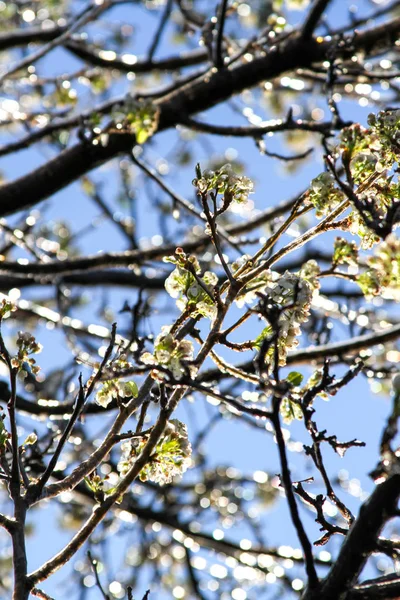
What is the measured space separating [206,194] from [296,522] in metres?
0.87

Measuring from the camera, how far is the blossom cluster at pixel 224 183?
5.60 feet

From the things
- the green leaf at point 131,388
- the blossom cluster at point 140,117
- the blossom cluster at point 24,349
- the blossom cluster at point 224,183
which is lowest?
the green leaf at point 131,388

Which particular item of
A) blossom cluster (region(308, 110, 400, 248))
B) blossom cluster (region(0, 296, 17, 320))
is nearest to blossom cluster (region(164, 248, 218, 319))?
blossom cluster (region(308, 110, 400, 248))

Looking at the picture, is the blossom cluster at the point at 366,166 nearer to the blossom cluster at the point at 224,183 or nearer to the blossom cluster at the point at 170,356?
the blossom cluster at the point at 224,183

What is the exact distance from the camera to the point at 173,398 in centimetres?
151

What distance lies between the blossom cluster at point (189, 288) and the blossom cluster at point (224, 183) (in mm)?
192

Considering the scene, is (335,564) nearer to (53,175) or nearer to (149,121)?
(149,121)

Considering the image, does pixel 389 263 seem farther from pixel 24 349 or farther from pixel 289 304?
pixel 24 349

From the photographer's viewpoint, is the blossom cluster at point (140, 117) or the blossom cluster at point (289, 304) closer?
the blossom cluster at point (289, 304)

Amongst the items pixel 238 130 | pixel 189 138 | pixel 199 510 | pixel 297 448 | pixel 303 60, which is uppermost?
pixel 189 138

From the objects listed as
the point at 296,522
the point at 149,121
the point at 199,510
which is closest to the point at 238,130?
the point at 149,121

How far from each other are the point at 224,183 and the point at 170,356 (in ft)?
1.73

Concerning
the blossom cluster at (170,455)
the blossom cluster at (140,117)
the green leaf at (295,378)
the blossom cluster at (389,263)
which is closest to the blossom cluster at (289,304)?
the green leaf at (295,378)

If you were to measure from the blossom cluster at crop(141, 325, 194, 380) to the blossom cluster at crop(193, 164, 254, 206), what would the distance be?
1.38 feet
